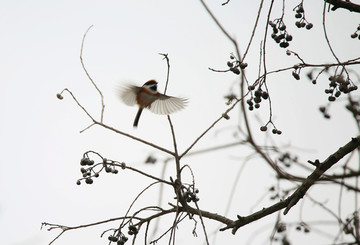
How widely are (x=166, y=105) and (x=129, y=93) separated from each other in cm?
53

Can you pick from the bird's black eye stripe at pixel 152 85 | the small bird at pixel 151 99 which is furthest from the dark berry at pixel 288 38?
the bird's black eye stripe at pixel 152 85

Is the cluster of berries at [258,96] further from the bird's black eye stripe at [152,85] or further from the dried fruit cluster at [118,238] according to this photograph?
the bird's black eye stripe at [152,85]

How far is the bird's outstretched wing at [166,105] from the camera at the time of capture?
19.5 ft

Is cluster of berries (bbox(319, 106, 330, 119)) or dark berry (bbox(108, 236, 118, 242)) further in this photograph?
cluster of berries (bbox(319, 106, 330, 119))

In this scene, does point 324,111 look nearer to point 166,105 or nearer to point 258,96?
point 258,96

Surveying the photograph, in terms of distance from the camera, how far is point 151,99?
5957mm

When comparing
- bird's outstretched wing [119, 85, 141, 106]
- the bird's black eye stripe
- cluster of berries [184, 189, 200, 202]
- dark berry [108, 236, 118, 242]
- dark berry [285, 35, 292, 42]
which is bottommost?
dark berry [108, 236, 118, 242]

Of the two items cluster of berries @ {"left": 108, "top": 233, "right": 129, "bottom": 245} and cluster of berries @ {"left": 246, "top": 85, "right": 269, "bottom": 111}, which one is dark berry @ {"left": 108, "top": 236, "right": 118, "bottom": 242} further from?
cluster of berries @ {"left": 246, "top": 85, "right": 269, "bottom": 111}

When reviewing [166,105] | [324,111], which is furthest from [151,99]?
[324,111]

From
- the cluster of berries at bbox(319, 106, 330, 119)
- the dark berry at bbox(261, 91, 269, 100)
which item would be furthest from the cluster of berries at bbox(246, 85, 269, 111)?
the cluster of berries at bbox(319, 106, 330, 119)

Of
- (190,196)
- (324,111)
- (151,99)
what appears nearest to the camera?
(190,196)

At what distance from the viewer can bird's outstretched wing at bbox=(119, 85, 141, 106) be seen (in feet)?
19.1

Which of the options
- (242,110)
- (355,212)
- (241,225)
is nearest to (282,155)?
(242,110)

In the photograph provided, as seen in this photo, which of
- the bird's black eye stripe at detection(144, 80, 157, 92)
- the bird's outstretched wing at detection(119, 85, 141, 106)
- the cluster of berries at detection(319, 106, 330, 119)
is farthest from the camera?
the bird's black eye stripe at detection(144, 80, 157, 92)
